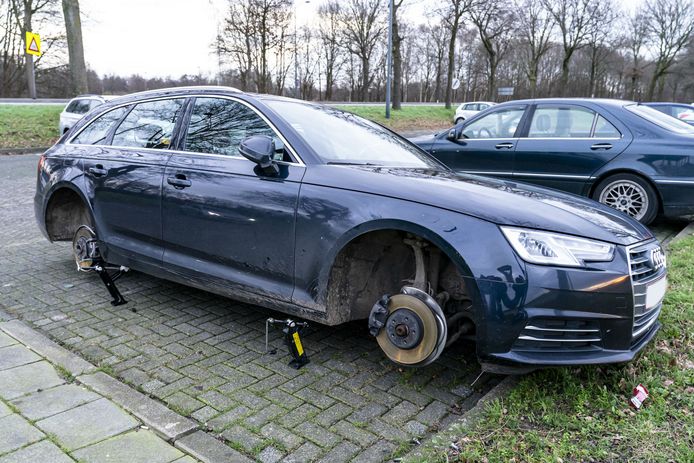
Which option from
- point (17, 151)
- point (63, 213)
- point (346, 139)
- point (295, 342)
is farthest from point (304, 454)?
point (17, 151)

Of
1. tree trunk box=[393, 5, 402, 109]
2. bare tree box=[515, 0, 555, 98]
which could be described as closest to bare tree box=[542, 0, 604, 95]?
bare tree box=[515, 0, 555, 98]

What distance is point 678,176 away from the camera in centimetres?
611

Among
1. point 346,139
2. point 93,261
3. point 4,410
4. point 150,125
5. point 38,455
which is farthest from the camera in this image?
point 93,261

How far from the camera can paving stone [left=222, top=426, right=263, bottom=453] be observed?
2.47m

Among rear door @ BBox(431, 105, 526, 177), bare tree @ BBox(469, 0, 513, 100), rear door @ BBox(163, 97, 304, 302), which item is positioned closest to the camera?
rear door @ BBox(163, 97, 304, 302)

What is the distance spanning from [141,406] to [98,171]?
91.7 inches

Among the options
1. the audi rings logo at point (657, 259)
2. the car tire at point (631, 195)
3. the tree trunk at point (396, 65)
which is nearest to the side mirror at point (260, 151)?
the audi rings logo at point (657, 259)

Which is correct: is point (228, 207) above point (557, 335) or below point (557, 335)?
above

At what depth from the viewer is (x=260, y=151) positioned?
3.19 m

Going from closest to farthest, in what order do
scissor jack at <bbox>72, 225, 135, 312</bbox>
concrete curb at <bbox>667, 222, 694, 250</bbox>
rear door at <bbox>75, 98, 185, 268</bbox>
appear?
rear door at <bbox>75, 98, 185, 268</bbox>
scissor jack at <bbox>72, 225, 135, 312</bbox>
concrete curb at <bbox>667, 222, 694, 250</bbox>

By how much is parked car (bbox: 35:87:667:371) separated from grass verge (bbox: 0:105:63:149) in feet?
47.4

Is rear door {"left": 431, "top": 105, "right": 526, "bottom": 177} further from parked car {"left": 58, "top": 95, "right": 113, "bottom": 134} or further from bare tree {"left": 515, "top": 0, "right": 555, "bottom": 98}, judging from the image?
bare tree {"left": 515, "top": 0, "right": 555, "bottom": 98}

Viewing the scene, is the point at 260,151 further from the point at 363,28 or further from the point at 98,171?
the point at 363,28

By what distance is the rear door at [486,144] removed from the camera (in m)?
7.29
